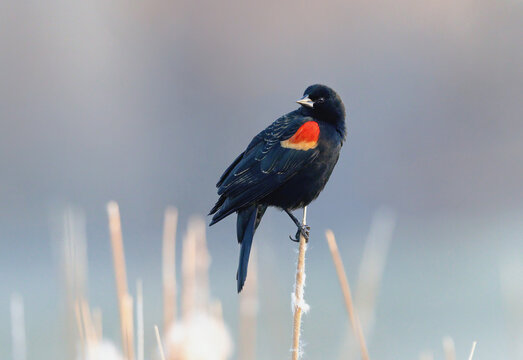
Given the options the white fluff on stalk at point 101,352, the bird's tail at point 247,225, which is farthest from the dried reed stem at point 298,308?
the white fluff on stalk at point 101,352

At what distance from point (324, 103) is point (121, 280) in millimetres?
934

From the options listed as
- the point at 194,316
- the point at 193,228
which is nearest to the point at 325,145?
the point at 193,228

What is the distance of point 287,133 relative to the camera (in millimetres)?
2074

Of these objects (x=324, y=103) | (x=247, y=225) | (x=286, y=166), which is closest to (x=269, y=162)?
A: (x=286, y=166)

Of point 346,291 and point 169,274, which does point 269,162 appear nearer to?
point 169,274

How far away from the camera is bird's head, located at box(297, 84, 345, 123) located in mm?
2168

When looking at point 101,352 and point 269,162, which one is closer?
point 101,352

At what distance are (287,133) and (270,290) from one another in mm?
513

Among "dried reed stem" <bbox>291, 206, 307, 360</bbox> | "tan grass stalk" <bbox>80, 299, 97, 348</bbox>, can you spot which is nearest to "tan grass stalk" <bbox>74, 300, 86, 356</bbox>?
"tan grass stalk" <bbox>80, 299, 97, 348</bbox>

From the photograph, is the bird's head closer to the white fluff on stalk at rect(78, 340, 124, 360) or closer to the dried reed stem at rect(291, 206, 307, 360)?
the dried reed stem at rect(291, 206, 307, 360)

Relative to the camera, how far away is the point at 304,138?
6.64 ft

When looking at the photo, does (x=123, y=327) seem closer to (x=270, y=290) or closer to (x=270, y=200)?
(x=270, y=200)

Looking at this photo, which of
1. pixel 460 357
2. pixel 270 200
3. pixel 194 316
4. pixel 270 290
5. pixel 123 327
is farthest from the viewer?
pixel 460 357

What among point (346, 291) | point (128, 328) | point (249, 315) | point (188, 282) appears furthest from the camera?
point (249, 315)
